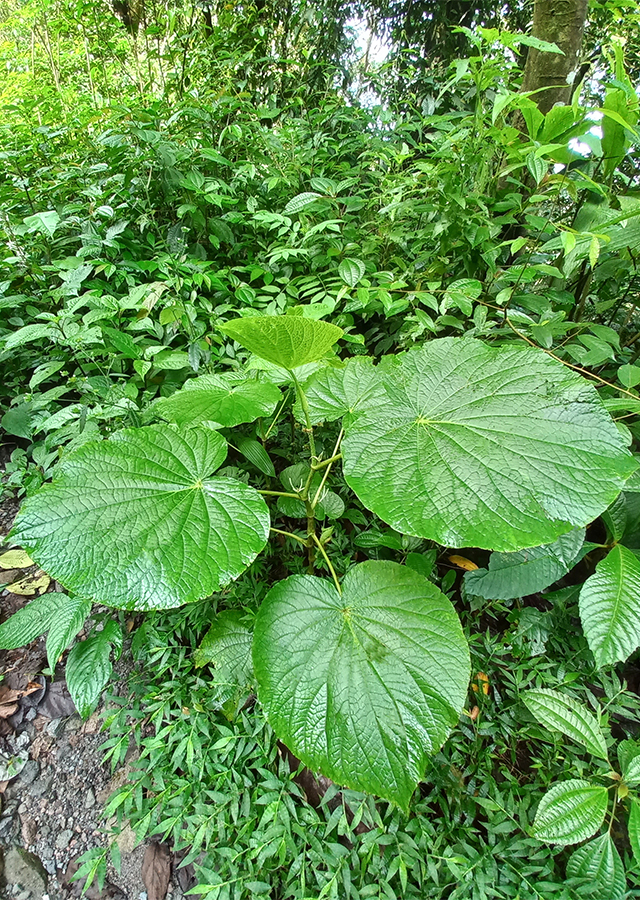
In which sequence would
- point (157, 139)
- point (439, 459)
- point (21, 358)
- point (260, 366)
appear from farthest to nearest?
point (157, 139)
point (21, 358)
point (260, 366)
point (439, 459)

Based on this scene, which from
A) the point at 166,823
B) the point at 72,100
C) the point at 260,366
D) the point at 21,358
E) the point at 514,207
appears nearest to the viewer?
the point at 166,823

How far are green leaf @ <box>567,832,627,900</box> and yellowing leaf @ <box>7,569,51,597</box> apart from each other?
4.28ft

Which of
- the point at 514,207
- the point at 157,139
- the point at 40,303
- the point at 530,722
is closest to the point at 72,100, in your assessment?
the point at 157,139

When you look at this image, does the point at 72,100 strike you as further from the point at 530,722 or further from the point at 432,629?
the point at 530,722

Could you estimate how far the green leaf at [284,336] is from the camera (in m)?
0.70

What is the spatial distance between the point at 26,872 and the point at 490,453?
1.21 meters

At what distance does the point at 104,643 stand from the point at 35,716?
1.17 ft

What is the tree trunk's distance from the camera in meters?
1.31

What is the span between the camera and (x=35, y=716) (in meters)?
1.10

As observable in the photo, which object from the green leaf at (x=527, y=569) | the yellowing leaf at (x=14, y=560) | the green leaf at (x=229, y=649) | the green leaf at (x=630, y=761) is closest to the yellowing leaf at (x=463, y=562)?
the green leaf at (x=527, y=569)

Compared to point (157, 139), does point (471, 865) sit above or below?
below

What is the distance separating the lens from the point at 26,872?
0.92 m

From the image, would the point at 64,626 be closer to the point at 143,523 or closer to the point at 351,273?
the point at 143,523

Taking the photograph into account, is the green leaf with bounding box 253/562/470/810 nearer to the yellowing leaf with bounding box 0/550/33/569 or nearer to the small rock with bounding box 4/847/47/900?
the small rock with bounding box 4/847/47/900
